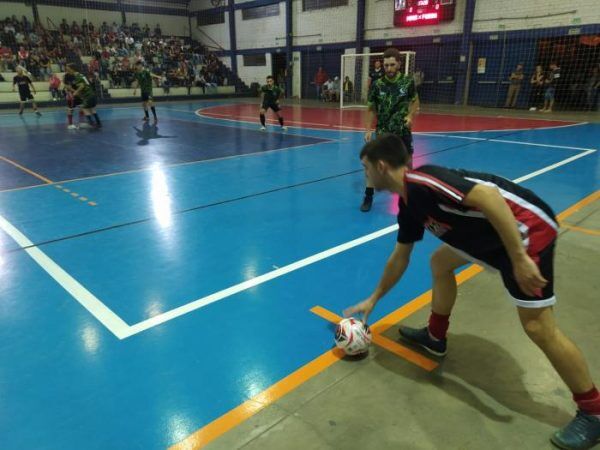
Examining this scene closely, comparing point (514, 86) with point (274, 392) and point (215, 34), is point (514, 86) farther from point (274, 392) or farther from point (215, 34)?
point (215, 34)

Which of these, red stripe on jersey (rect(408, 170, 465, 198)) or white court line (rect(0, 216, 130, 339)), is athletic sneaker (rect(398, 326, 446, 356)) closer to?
red stripe on jersey (rect(408, 170, 465, 198))

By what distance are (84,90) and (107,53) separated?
16.5 meters

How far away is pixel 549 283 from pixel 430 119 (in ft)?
51.2

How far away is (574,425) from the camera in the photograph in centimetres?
229

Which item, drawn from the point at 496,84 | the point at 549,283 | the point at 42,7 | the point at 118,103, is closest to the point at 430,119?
the point at 496,84

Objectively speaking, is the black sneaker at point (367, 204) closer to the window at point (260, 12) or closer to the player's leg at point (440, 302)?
the player's leg at point (440, 302)

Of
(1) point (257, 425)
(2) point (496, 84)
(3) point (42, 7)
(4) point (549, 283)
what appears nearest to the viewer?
(4) point (549, 283)

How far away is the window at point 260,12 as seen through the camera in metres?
30.5

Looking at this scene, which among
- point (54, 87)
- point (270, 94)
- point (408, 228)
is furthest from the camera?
point (54, 87)

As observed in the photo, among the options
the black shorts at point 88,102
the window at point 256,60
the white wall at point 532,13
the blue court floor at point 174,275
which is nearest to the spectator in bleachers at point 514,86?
the white wall at point 532,13

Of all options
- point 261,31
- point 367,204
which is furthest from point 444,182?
point 261,31

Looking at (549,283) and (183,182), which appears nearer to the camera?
(549,283)

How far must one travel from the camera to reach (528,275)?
2045mm

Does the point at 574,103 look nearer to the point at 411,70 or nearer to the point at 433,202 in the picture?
the point at 411,70
